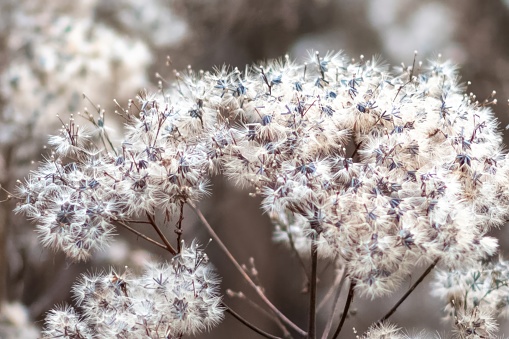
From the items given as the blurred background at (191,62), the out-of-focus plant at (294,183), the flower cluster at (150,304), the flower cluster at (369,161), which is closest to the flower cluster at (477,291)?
the out-of-focus plant at (294,183)

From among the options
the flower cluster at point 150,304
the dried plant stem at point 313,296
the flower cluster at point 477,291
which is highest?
the flower cluster at point 150,304

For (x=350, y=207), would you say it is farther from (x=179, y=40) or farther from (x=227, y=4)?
(x=227, y=4)

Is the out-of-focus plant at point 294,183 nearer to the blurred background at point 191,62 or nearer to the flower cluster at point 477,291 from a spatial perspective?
the flower cluster at point 477,291

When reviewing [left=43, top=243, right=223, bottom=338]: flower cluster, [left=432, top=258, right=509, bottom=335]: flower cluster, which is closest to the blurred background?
[left=432, top=258, right=509, bottom=335]: flower cluster

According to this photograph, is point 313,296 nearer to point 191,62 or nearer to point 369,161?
point 369,161

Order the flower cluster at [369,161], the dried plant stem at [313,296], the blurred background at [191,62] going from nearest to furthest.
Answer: the flower cluster at [369,161]
the dried plant stem at [313,296]
the blurred background at [191,62]

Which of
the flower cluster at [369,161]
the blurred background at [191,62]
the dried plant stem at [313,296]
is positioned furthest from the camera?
the blurred background at [191,62]

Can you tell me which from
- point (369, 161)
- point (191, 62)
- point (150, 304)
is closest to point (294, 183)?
point (369, 161)
